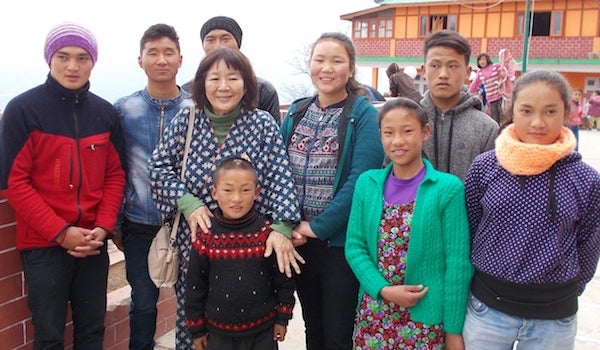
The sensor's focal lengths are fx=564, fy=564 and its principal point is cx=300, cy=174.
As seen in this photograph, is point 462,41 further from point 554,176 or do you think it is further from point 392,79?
point 392,79

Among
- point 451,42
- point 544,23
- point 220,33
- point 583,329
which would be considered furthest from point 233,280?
point 544,23

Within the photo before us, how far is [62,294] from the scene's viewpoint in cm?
250

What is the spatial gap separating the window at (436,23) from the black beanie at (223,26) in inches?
1011

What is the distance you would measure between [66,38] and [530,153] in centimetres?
200

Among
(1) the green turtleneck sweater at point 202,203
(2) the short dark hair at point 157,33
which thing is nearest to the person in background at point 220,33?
(2) the short dark hair at point 157,33

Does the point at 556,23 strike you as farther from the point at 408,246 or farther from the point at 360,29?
the point at 408,246

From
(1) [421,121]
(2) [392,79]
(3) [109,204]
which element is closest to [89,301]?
(3) [109,204]

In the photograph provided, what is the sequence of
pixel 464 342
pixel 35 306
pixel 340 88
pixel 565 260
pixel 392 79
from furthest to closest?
1. pixel 392 79
2. pixel 340 88
3. pixel 35 306
4. pixel 464 342
5. pixel 565 260

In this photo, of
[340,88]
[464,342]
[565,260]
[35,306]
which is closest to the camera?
[565,260]

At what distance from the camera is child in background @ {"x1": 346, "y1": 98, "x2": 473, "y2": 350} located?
7.41 feet

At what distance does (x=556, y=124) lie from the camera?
2092 millimetres

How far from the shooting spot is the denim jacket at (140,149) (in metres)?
2.76

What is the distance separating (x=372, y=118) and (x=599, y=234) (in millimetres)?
1034

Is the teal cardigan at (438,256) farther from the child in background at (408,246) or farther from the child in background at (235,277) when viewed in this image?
the child in background at (235,277)
